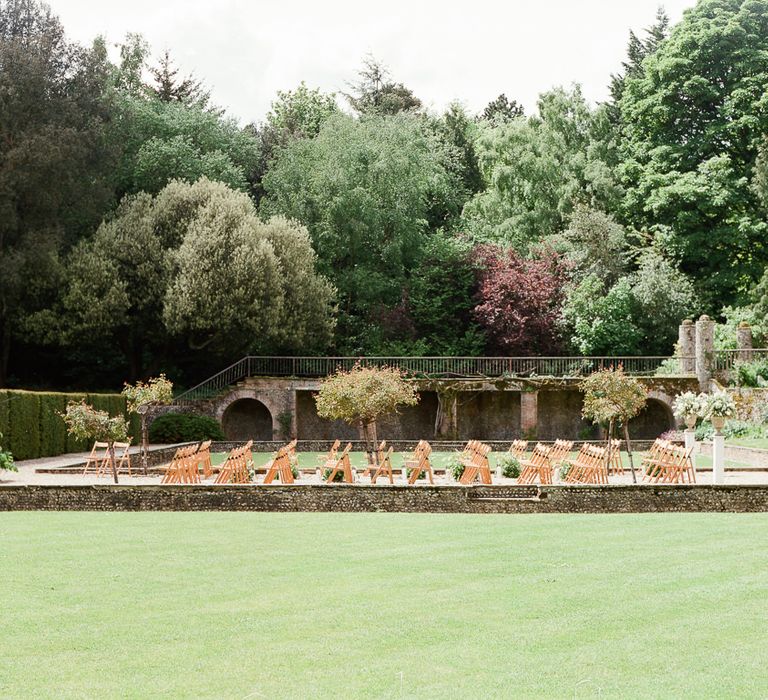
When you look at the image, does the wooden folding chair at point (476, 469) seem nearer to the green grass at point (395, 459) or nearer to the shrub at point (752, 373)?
the green grass at point (395, 459)

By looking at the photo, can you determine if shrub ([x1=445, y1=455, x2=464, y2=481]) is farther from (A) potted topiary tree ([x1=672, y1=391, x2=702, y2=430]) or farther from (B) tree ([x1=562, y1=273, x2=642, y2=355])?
(B) tree ([x1=562, y1=273, x2=642, y2=355])

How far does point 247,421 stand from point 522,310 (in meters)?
11.8

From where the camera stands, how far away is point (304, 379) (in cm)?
3834

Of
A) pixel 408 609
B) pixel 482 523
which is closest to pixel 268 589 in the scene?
pixel 408 609

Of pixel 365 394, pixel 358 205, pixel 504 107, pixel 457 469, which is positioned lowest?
pixel 457 469

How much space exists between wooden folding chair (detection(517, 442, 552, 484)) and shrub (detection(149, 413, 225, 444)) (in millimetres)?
17573

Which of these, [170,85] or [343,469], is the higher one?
[170,85]

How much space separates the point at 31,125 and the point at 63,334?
7809 mm

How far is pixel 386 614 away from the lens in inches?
312

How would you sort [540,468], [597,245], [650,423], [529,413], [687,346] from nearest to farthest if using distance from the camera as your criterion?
[540,468] → [529,413] → [687,346] → [650,423] → [597,245]

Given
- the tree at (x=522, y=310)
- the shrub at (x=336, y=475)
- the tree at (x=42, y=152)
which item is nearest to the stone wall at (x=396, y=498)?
the shrub at (x=336, y=475)

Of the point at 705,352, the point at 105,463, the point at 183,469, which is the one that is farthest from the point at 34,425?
the point at 705,352

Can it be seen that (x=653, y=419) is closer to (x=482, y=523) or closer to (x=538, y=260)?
(x=538, y=260)

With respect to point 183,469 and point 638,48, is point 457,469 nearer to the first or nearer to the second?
point 183,469
